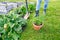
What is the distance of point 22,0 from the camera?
24.0ft

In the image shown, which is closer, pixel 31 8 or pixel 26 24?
pixel 26 24

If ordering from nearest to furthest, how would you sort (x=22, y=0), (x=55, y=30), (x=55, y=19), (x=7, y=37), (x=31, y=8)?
(x=7, y=37) < (x=55, y=30) < (x=55, y=19) < (x=31, y=8) < (x=22, y=0)

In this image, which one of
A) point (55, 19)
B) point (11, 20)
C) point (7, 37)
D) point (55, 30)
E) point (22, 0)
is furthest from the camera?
point (22, 0)

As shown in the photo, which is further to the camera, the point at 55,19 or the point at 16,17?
the point at 55,19

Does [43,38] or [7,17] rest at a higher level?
[7,17]

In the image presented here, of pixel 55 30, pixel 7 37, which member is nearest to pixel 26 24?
pixel 55 30

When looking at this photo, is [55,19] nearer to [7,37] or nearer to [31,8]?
[31,8]

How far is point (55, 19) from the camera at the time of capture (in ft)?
Result: 19.0

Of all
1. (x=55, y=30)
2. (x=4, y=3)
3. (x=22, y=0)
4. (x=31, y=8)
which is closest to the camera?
(x=55, y=30)

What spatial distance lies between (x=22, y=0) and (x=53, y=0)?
1.47m

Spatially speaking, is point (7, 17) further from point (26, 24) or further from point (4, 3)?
point (4, 3)

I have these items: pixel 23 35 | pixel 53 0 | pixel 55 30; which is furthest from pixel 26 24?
pixel 53 0

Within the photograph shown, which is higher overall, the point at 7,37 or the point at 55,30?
the point at 7,37

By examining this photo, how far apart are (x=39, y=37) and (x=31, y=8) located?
1.84m
